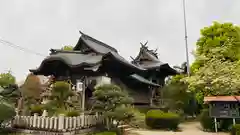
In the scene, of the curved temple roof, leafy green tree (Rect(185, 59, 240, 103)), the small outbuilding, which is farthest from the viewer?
the curved temple roof

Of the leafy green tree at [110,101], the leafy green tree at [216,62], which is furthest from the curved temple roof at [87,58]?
the leafy green tree at [216,62]

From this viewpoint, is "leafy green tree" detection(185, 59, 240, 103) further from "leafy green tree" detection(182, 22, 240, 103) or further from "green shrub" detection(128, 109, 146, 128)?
"green shrub" detection(128, 109, 146, 128)

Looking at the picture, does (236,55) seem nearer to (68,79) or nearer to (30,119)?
(68,79)

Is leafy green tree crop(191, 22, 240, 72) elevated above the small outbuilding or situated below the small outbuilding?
above

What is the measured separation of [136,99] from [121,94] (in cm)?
1094

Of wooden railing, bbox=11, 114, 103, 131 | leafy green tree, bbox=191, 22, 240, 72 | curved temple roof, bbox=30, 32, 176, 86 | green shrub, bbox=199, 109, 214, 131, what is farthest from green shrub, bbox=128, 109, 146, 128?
leafy green tree, bbox=191, 22, 240, 72

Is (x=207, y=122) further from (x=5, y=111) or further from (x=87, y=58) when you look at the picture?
(x=5, y=111)

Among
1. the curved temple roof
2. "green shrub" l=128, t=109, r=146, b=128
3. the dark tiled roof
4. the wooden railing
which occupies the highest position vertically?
the dark tiled roof

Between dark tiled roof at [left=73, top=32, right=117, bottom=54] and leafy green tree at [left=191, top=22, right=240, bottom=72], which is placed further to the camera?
dark tiled roof at [left=73, top=32, right=117, bottom=54]

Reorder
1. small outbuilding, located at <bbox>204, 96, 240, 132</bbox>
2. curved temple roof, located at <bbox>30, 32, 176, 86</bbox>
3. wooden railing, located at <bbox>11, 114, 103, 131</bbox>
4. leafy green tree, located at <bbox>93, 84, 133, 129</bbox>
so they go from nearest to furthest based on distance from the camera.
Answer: wooden railing, located at <bbox>11, 114, 103, 131</bbox>, leafy green tree, located at <bbox>93, 84, 133, 129</bbox>, small outbuilding, located at <bbox>204, 96, 240, 132</bbox>, curved temple roof, located at <bbox>30, 32, 176, 86</bbox>

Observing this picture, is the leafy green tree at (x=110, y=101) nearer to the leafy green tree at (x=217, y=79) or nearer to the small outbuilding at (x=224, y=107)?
the small outbuilding at (x=224, y=107)

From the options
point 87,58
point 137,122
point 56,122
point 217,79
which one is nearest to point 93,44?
point 87,58

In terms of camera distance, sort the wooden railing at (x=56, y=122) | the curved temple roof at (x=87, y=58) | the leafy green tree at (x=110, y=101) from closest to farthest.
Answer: the wooden railing at (x=56, y=122) < the leafy green tree at (x=110, y=101) < the curved temple roof at (x=87, y=58)

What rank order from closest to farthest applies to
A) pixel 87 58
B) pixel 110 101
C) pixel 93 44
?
pixel 110 101 < pixel 87 58 < pixel 93 44
